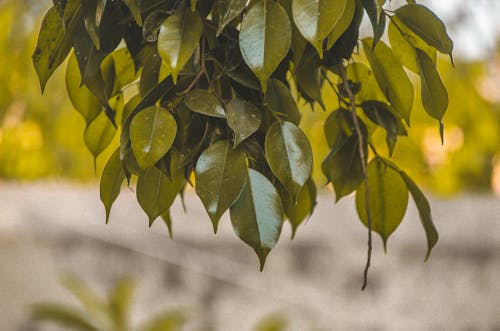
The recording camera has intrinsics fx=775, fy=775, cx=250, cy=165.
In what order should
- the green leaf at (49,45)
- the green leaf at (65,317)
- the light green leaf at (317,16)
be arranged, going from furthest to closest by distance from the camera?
1. the green leaf at (65,317)
2. the green leaf at (49,45)
3. the light green leaf at (317,16)

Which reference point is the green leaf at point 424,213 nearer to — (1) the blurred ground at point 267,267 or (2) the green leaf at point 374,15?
(2) the green leaf at point 374,15

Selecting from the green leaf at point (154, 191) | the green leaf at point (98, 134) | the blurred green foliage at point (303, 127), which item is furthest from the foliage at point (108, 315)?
the green leaf at point (154, 191)

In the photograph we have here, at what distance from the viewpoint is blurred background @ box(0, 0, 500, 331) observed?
94.3 inches

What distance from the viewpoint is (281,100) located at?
2.11ft

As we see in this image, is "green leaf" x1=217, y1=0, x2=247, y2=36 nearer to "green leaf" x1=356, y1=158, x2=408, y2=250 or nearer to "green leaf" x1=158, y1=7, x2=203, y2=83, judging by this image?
"green leaf" x1=158, y1=7, x2=203, y2=83

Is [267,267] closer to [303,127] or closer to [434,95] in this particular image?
[303,127]

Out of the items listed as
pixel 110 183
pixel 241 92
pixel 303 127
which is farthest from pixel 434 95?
pixel 303 127

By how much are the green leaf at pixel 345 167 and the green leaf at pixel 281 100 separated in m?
0.08

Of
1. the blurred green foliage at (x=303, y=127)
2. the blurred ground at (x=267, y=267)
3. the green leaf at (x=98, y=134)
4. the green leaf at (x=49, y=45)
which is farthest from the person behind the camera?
the blurred green foliage at (x=303, y=127)

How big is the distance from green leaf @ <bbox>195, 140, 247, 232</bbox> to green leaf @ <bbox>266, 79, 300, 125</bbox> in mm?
70

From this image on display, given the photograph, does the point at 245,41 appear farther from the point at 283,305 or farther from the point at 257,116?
the point at 283,305

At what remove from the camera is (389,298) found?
2.39m

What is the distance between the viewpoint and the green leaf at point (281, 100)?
0.63 meters

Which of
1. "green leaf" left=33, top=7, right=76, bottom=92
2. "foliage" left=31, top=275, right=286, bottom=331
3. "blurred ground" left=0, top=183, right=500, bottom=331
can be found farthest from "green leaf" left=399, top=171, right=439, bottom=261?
"blurred ground" left=0, top=183, right=500, bottom=331
